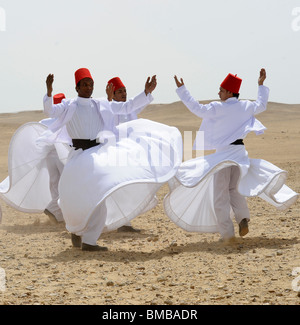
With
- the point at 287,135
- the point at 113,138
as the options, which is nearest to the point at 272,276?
the point at 113,138

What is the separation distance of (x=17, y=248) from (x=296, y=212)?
4623 millimetres

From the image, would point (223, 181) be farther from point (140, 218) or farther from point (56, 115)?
point (140, 218)

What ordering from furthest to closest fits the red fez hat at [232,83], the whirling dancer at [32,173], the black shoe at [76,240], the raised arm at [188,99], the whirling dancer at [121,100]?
the whirling dancer at [32,173], the whirling dancer at [121,100], the black shoe at [76,240], the red fez hat at [232,83], the raised arm at [188,99]

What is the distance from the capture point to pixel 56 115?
8844 mm

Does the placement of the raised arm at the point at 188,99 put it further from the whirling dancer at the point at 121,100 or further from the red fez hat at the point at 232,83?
the whirling dancer at the point at 121,100

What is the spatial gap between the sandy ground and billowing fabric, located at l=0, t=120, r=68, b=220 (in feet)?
1.88

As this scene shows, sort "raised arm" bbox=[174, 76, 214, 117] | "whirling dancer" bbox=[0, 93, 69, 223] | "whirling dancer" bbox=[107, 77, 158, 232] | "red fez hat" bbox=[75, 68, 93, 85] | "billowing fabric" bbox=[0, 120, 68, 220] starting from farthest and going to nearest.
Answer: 1. "billowing fabric" bbox=[0, 120, 68, 220]
2. "whirling dancer" bbox=[0, 93, 69, 223]
3. "whirling dancer" bbox=[107, 77, 158, 232]
4. "red fez hat" bbox=[75, 68, 93, 85]
5. "raised arm" bbox=[174, 76, 214, 117]

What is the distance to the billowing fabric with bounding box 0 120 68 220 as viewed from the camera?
40.3 ft

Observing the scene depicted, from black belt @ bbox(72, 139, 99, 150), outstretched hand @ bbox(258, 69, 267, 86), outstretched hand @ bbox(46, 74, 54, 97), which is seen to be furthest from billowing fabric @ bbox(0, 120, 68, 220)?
outstretched hand @ bbox(258, 69, 267, 86)

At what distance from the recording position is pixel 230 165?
8.83 m

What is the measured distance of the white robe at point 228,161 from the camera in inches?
344

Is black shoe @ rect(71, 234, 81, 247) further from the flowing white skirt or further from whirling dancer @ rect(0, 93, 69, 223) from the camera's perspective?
whirling dancer @ rect(0, 93, 69, 223)

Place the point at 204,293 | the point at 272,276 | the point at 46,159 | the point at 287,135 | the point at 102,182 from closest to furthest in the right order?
the point at 204,293 < the point at 272,276 < the point at 102,182 < the point at 46,159 < the point at 287,135

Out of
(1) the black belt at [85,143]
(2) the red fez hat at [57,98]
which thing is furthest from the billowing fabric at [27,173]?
(1) the black belt at [85,143]
